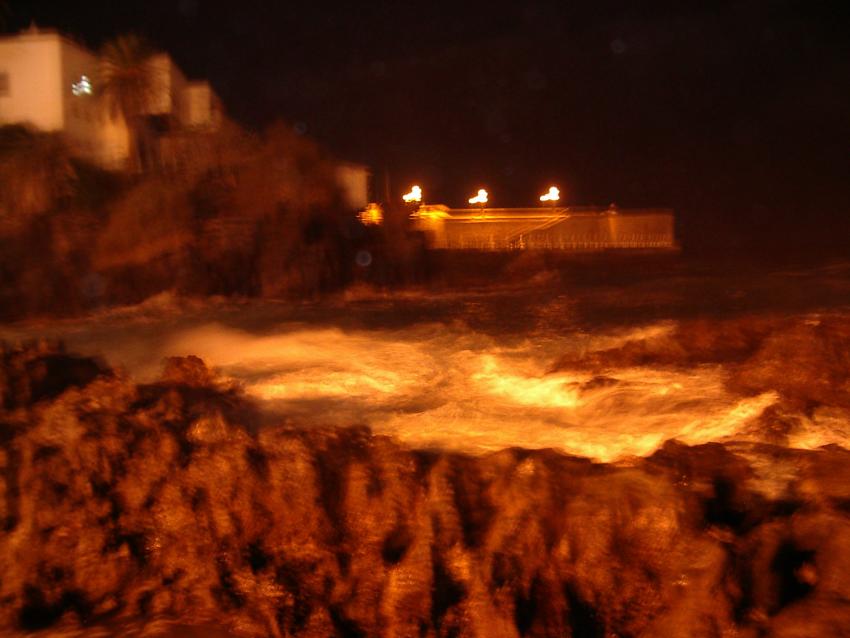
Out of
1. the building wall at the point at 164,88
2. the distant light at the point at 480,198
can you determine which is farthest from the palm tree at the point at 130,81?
the distant light at the point at 480,198

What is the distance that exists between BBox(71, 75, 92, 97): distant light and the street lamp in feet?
41.9

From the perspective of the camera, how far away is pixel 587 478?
6574 mm

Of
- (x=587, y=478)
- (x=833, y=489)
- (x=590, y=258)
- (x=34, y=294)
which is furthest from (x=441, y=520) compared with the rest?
(x=590, y=258)

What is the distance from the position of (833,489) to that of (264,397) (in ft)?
16.2

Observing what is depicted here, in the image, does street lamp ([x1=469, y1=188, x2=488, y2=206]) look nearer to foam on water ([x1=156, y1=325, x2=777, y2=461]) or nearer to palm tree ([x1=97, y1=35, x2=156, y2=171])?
palm tree ([x1=97, y1=35, x2=156, y2=171])

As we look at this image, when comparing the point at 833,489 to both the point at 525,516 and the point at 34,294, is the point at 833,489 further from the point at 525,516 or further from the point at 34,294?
the point at 34,294

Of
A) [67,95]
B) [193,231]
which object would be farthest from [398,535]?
[67,95]

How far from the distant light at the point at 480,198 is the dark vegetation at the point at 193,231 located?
12866 mm

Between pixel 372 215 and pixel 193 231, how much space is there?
14.6 ft

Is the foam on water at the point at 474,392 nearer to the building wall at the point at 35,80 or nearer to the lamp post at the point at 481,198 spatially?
the building wall at the point at 35,80

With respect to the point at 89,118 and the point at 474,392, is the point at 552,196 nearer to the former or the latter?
the point at 89,118

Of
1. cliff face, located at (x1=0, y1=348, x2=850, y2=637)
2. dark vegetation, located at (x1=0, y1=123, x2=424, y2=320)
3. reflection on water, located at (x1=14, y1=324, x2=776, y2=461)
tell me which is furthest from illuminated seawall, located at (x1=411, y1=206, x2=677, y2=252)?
cliff face, located at (x1=0, y1=348, x2=850, y2=637)

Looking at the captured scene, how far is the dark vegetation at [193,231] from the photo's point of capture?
17469 mm

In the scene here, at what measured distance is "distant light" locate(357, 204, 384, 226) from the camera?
2084 centimetres
